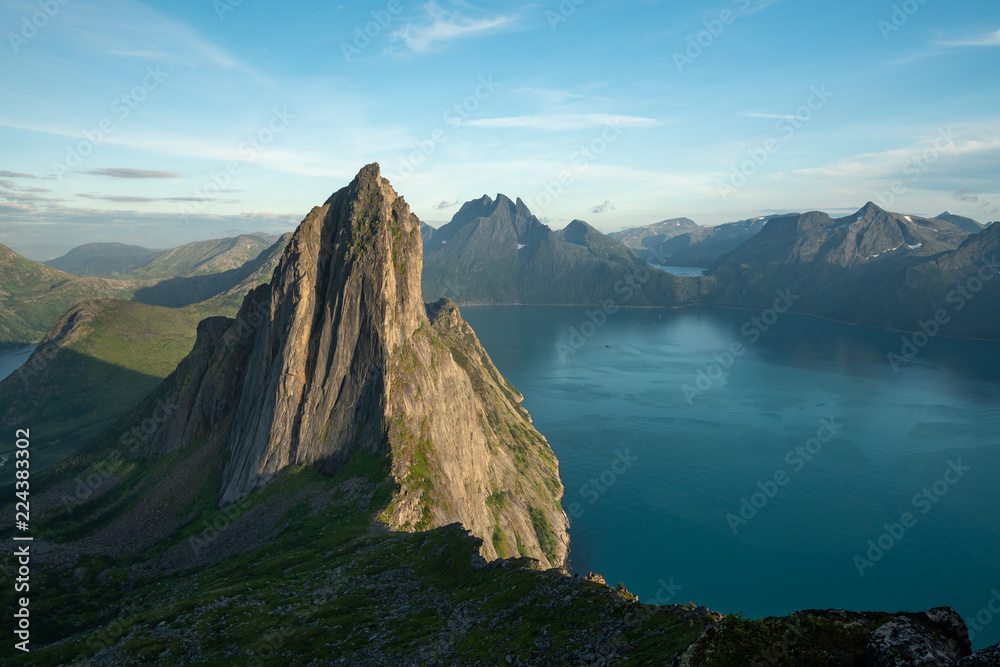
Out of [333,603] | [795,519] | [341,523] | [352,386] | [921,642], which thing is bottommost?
[795,519]

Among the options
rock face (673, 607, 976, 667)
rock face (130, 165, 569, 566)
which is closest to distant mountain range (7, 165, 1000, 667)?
rock face (673, 607, 976, 667)

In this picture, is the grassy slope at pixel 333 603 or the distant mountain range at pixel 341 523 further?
the grassy slope at pixel 333 603

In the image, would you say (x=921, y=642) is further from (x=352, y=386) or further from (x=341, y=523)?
(x=352, y=386)

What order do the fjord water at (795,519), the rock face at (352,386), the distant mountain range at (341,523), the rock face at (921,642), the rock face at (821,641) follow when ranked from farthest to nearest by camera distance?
the fjord water at (795,519)
the rock face at (352,386)
the distant mountain range at (341,523)
the rock face at (821,641)
the rock face at (921,642)

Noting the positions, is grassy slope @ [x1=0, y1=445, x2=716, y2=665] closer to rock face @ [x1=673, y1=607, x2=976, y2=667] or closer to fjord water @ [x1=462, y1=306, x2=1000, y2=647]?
rock face @ [x1=673, y1=607, x2=976, y2=667]

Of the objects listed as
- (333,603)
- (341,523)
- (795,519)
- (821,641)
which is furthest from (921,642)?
(795,519)

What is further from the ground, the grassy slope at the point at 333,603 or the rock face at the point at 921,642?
the rock face at the point at 921,642

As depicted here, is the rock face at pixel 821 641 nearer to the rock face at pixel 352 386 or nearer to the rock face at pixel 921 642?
the rock face at pixel 921 642

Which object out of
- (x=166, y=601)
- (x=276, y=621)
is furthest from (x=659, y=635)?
(x=166, y=601)

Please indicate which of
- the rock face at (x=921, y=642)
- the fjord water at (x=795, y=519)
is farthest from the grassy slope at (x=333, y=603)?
the fjord water at (x=795, y=519)

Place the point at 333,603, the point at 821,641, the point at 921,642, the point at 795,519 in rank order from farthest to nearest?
the point at 795,519
the point at 333,603
the point at 821,641
the point at 921,642
